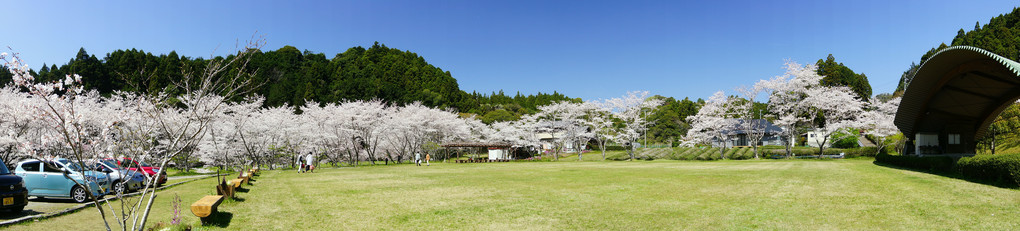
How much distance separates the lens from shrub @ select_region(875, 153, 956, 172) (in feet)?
52.2

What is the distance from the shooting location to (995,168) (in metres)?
12.0

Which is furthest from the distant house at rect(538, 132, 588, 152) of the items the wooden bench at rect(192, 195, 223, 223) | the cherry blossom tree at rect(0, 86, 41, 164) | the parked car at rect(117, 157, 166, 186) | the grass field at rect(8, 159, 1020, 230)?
the wooden bench at rect(192, 195, 223, 223)

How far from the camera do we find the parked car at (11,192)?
9148mm

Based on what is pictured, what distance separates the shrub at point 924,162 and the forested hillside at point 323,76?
4685 centimetres

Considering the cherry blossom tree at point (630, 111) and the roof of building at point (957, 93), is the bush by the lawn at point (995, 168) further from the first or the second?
the cherry blossom tree at point (630, 111)

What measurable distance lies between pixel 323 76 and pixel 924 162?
7933cm

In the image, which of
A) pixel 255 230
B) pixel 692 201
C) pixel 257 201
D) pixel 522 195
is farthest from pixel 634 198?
pixel 257 201

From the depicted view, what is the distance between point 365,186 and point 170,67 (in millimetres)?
68170

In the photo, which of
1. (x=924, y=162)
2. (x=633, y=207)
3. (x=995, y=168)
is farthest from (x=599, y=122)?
(x=633, y=207)

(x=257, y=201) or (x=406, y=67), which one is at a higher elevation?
(x=406, y=67)

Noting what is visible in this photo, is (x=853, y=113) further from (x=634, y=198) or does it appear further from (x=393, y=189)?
(x=393, y=189)

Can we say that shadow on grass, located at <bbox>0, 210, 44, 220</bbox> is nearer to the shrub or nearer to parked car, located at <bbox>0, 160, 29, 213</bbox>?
parked car, located at <bbox>0, 160, 29, 213</bbox>

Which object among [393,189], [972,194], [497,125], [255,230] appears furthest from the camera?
[497,125]

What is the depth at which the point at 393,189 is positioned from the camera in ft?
46.1
